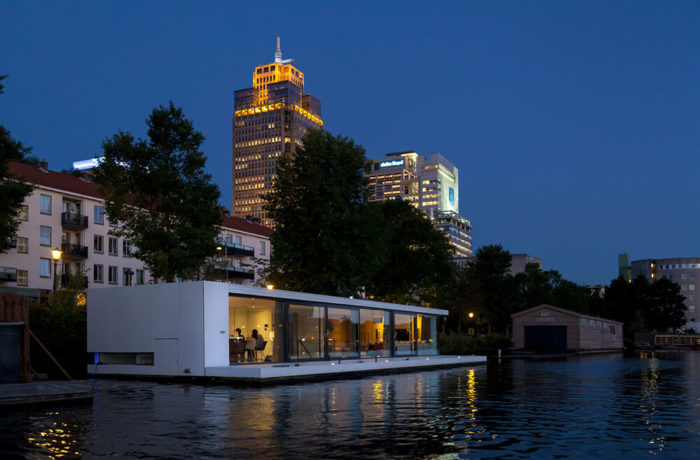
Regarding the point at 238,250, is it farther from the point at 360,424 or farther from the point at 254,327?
the point at 360,424

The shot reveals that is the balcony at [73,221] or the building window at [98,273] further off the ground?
the balcony at [73,221]

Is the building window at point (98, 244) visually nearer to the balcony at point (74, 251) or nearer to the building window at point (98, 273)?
the building window at point (98, 273)

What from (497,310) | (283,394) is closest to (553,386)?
(283,394)

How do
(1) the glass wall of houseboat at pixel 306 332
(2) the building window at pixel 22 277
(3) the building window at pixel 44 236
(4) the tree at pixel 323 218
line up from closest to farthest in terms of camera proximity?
(1) the glass wall of houseboat at pixel 306 332
(4) the tree at pixel 323 218
(2) the building window at pixel 22 277
(3) the building window at pixel 44 236

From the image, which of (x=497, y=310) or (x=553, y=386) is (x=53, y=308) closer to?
(x=553, y=386)

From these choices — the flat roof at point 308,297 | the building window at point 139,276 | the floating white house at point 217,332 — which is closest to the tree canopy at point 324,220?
the flat roof at point 308,297

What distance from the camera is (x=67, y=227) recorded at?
70.2 meters

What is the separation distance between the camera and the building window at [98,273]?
7344 centimetres

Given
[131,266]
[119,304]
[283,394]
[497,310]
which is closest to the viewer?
[283,394]

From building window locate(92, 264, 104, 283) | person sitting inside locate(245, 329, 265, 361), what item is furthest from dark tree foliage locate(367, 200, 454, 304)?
person sitting inside locate(245, 329, 265, 361)

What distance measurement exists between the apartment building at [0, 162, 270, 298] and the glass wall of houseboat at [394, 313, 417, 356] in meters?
16.6

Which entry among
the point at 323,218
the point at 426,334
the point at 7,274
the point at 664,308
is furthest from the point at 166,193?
the point at 664,308

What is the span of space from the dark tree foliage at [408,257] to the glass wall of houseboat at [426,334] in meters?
12.6

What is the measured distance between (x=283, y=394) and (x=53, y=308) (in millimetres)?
18505
